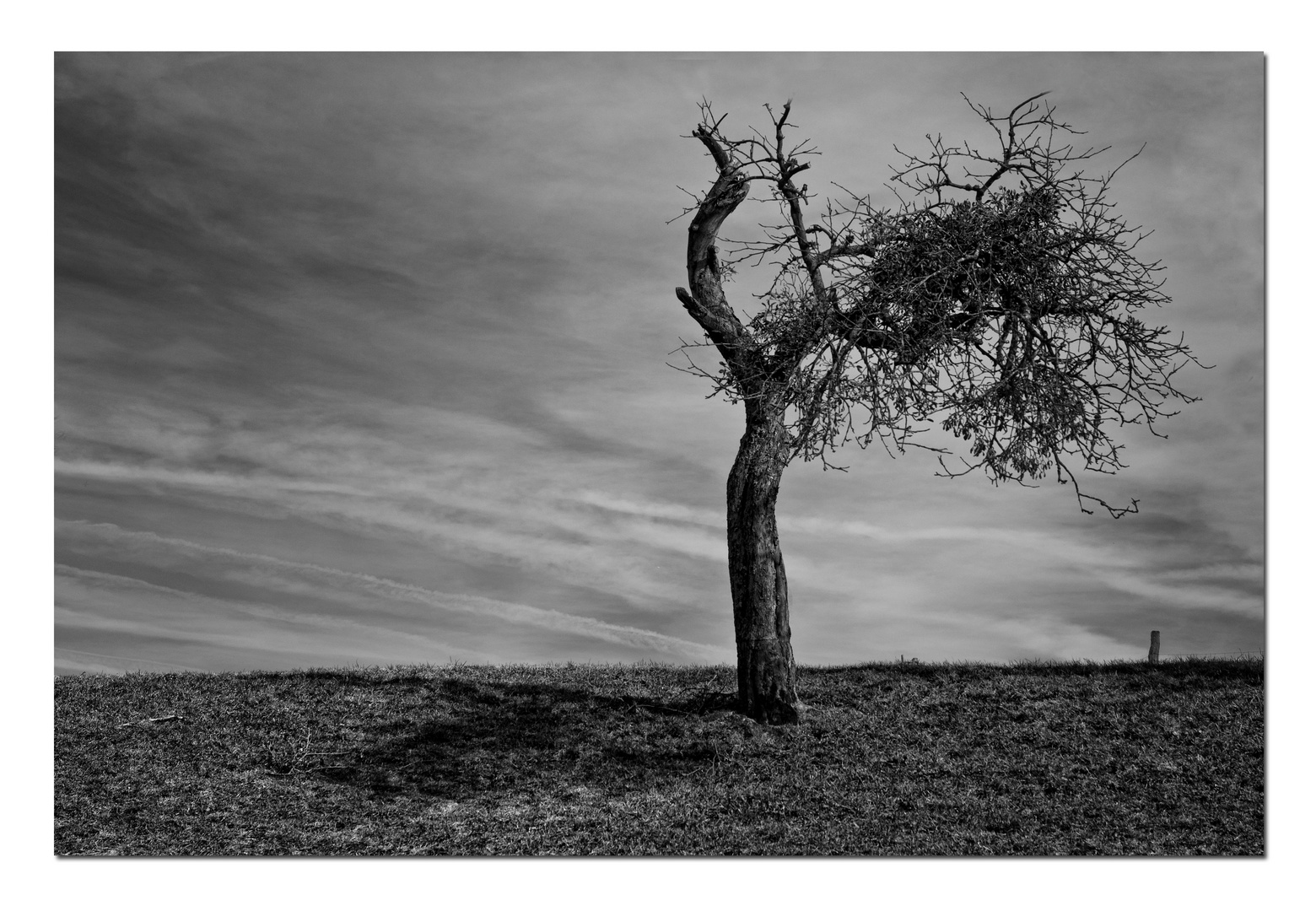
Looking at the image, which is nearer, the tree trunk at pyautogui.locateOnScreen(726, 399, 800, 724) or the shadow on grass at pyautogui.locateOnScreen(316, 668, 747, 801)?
the shadow on grass at pyautogui.locateOnScreen(316, 668, 747, 801)

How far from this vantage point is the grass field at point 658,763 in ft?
38.9

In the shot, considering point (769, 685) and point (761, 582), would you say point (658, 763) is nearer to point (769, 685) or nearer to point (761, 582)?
point (769, 685)

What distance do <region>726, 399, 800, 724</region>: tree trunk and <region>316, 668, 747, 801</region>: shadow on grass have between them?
2.07 feet

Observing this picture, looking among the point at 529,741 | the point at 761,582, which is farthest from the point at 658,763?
the point at 761,582

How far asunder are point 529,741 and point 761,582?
402 cm

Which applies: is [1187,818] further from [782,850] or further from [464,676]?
[464,676]

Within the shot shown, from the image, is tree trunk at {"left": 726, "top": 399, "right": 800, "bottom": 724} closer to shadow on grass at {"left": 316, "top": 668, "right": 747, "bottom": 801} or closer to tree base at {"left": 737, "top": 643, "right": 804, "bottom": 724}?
tree base at {"left": 737, "top": 643, "right": 804, "bottom": 724}

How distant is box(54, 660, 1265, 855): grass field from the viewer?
38.9 ft

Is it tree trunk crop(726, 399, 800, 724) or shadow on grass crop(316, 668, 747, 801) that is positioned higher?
tree trunk crop(726, 399, 800, 724)

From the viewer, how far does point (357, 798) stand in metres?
13.2

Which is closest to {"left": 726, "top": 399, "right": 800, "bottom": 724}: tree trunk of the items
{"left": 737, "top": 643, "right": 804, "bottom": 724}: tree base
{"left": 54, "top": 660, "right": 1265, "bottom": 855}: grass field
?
{"left": 737, "top": 643, "right": 804, "bottom": 724}: tree base

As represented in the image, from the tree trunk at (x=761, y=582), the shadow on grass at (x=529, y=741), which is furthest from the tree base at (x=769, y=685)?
the shadow on grass at (x=529, y=741)

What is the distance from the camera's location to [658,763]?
14156mm
